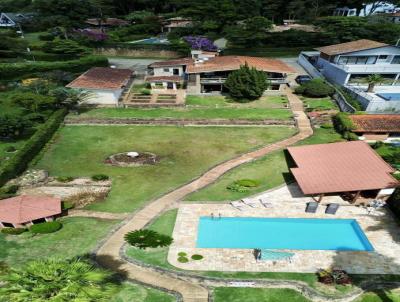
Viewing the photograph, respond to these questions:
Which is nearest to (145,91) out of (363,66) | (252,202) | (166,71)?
(166,71)

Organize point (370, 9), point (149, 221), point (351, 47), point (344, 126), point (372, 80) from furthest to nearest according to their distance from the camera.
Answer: point (370, 9) < point (351, 47) < point (372, 80) < point (344, 126) < point (149, 221)

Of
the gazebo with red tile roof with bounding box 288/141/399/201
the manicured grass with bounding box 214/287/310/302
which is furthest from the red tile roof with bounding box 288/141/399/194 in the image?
the manicured grass with bounding box 214/287/310/302

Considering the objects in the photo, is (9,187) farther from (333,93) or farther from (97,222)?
(333,93)

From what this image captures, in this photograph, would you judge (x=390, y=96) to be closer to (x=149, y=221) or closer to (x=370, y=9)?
(x=149, y=221)

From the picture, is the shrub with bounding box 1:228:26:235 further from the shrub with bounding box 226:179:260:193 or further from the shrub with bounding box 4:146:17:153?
the shrub with bounding box 226:179:260:193

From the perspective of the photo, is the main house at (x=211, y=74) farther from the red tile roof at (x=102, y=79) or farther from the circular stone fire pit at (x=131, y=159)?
the circular stone fire pit at (x=131, y=159)

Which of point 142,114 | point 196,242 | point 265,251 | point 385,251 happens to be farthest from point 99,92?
point 385,251
